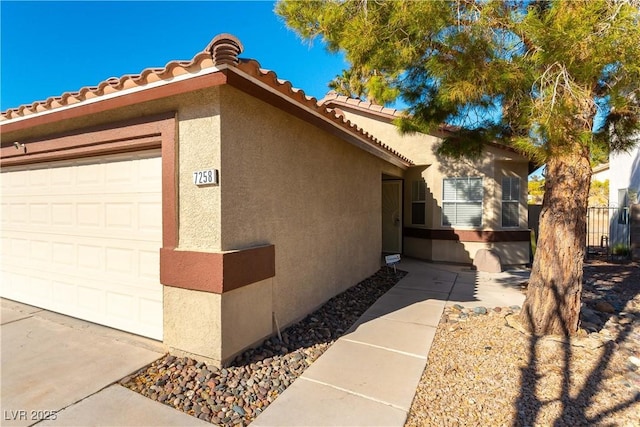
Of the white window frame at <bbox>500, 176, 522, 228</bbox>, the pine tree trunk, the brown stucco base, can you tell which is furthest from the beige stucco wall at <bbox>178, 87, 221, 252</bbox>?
the white window frame at <bbox>500, 176, 522, 228</bbox>

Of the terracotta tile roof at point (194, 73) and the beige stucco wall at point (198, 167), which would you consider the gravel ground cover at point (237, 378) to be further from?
the terracotta tile roof at point (194, 73)

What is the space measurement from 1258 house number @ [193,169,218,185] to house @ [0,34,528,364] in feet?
0.05

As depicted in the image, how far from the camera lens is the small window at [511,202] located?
32.4 ft

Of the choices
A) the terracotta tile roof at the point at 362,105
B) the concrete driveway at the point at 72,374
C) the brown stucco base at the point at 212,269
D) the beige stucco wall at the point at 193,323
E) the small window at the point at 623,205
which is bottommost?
the concrete driveway at the point at 72,374

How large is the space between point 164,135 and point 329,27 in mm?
2615

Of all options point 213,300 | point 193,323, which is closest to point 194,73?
point 213,300

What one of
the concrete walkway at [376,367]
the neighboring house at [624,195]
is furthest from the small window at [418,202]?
the neighboring house at [624,195]

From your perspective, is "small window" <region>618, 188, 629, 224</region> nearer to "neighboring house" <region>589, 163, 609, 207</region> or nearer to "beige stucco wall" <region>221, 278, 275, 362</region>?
"neighboring house" <region>589, 163, 609, 207</region>

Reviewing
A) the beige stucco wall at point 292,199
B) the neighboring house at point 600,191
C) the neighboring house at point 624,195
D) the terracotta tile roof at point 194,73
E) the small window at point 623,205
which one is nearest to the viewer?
the terracotta tile roof at point 194,73

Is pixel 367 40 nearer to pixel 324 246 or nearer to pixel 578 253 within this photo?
pixel 324 246

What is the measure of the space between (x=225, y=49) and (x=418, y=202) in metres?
9.16

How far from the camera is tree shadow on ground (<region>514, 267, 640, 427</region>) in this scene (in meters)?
2.86

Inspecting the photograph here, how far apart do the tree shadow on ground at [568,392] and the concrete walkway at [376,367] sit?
3.37 feet

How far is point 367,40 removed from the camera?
13.3ft
